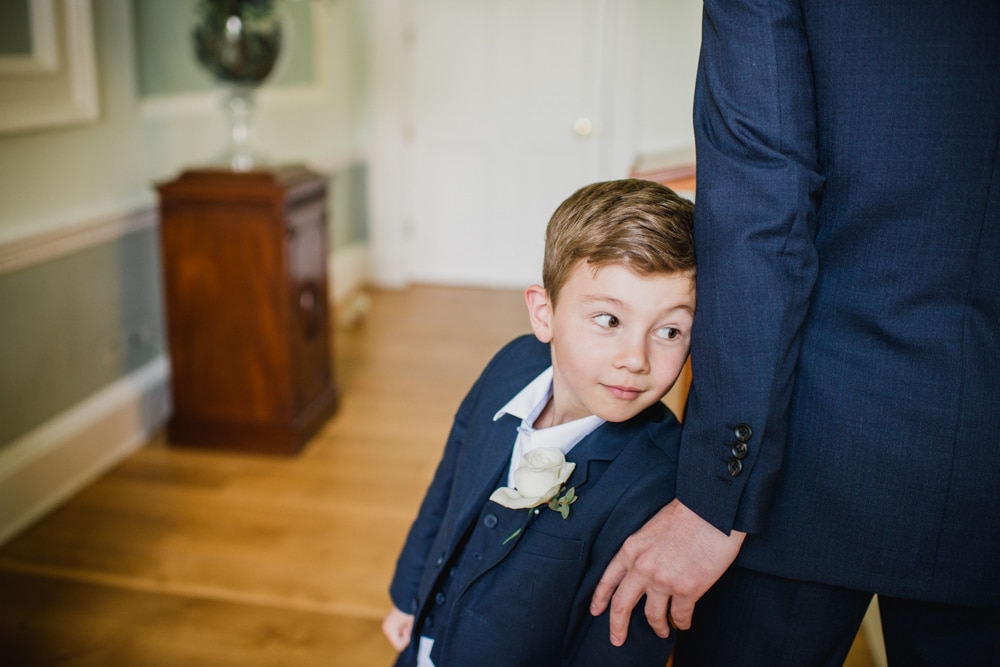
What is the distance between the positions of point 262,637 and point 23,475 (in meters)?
1.05

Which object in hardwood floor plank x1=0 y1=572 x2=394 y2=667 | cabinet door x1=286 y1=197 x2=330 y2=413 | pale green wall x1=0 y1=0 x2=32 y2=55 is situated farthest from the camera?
cabinet door x1=286 y1=197 x2=330 y2=413

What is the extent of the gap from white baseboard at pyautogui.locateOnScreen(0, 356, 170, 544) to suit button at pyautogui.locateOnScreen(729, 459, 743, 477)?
238cm

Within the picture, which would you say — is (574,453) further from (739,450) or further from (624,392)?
(739,450)

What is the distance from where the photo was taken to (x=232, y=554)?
2.65 m

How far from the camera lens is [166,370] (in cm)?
360

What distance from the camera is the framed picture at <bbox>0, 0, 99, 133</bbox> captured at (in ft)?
8.62

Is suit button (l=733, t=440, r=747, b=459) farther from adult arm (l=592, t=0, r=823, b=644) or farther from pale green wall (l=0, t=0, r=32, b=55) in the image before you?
pale green wall (l=0, t=0, r=32, b=55)

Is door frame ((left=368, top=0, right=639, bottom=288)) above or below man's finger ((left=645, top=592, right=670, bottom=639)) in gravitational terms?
above

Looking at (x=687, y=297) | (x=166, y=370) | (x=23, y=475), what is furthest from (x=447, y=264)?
(x=687, y=297)

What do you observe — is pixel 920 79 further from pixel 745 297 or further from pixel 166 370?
pixel 166 370

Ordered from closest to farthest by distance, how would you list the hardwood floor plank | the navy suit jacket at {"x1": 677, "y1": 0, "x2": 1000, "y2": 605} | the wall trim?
1. the navy suit jacket at {"x1": 677, "y1": 0, "x2": 1000, "y2": 605}
2. the hardwood floor plank
3. the wall trim

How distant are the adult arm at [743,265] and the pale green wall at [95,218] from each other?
→ 92.1 inches

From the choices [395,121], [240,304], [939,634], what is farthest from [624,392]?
[395,121]

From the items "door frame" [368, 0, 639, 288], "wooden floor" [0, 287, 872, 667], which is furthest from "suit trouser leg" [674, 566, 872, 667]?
"door frame" [368, 0, 639, 288]
